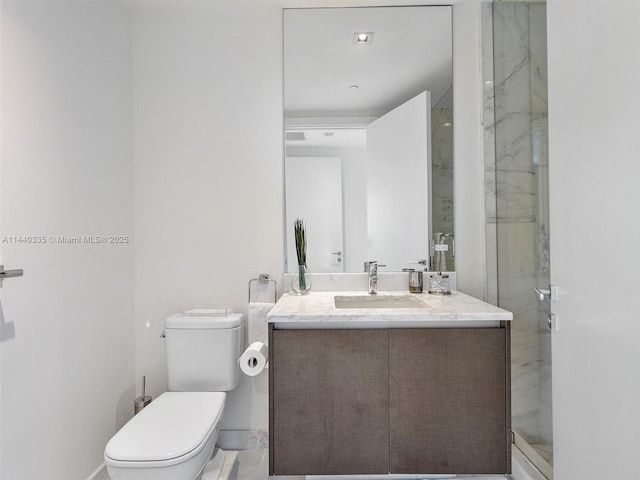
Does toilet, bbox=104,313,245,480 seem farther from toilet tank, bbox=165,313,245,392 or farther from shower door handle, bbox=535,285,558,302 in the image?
shower door handle, bbox=535,285,558,302

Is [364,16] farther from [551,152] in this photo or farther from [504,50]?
[551,152]

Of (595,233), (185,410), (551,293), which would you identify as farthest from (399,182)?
(185,410)

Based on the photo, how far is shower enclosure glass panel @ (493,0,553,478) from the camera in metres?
1.54

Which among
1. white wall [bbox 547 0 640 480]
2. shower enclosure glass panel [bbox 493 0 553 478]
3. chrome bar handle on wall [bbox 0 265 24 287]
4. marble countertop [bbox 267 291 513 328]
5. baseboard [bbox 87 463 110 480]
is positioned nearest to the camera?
white wall [bbox 547 0 640 480]

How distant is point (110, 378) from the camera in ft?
6.02

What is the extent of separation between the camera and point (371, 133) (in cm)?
198

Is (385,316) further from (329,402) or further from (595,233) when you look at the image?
(595,233)

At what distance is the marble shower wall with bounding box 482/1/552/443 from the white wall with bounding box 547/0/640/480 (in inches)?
9.2

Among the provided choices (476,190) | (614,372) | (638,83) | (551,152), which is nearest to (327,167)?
(476,190)

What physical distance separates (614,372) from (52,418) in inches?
75.7

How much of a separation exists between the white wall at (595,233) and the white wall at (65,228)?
1.87 m

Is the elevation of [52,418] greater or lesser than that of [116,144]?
lesser

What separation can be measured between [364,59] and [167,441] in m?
1.97

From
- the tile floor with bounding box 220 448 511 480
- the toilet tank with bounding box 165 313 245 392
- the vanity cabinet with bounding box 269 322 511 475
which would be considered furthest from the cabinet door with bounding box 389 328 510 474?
the toilet tank with bounding box 165 313 245 392
